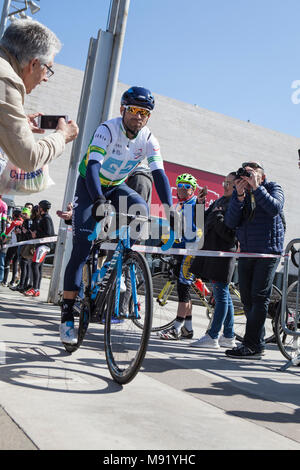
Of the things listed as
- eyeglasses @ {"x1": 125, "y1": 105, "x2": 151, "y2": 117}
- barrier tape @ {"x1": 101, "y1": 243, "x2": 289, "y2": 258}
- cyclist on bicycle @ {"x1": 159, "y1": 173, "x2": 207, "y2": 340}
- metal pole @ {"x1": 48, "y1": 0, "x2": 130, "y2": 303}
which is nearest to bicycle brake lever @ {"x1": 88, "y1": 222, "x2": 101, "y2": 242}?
eyeglasses @ {"x1": 125, "y1": 105, "x2": 151, "y2": 117}

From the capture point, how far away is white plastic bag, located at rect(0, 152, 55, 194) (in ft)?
9.50

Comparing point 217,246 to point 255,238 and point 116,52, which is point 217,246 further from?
point 116,52

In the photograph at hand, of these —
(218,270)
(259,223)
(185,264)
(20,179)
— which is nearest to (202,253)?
(218,270)

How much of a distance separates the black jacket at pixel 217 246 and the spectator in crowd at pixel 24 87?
3293 millimetres

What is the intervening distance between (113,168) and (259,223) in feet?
5.97

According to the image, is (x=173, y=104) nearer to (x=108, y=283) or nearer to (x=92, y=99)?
(x=92, y=99)

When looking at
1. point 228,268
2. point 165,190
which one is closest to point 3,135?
point 165,190

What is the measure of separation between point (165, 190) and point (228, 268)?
1.99 meters

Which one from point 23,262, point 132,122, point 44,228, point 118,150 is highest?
point 132,122

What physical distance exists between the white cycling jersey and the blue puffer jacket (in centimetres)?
135

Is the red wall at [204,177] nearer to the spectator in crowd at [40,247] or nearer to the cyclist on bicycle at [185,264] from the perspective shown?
the spectator in crowd at [40,247]

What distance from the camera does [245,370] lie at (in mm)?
4836

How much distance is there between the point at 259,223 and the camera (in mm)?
5551

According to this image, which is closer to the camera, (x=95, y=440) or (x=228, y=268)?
(x=95, y=440)
